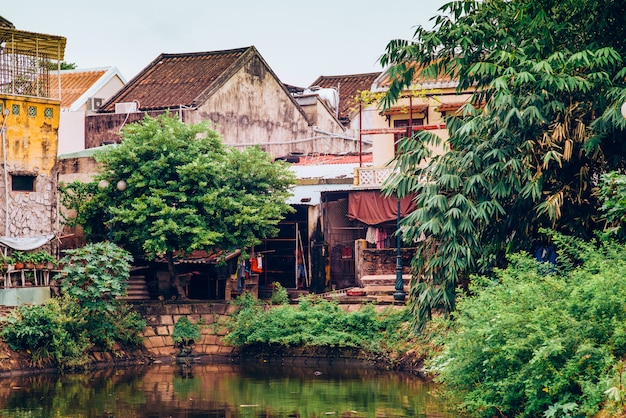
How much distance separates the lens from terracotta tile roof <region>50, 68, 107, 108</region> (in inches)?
1706

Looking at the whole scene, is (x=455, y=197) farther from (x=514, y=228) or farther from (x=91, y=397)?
(x=91, y=397)

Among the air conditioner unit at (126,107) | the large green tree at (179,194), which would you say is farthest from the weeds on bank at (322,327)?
the air conditioner unit at (126,107)

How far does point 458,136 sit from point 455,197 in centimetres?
128

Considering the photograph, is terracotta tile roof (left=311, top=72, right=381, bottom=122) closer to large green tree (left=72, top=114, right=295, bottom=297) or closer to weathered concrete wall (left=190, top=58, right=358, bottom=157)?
weathered concrete wall (left=190, top=58, right=358, bottom=157)

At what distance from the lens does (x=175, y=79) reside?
135 ft

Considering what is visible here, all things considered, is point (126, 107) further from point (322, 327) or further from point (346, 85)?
point (322, 327)

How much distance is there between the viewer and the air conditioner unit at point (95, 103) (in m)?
43.1

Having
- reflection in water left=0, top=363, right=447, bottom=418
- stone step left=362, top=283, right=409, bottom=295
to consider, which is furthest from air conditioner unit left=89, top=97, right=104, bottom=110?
reflection in water left=0, top=363, right=447, bottom=418

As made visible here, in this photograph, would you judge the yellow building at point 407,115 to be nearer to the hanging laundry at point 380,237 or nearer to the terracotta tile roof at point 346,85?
the hanging laundry at point 380,237

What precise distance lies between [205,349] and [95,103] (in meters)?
17.3

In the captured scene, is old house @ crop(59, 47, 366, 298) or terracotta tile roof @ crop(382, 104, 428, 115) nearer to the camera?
terracotta tile roof @ crop(382, 104, 428, 115)

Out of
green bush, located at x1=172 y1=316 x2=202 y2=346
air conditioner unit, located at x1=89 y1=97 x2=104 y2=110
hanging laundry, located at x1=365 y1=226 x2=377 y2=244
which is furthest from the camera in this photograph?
air conditioner unit, located at x1=89 y1=97 x2=104 y2=110

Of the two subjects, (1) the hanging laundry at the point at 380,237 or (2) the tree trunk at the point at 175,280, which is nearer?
(2) the tree trunk at the point at 175,280

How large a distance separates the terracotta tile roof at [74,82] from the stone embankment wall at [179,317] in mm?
15653
